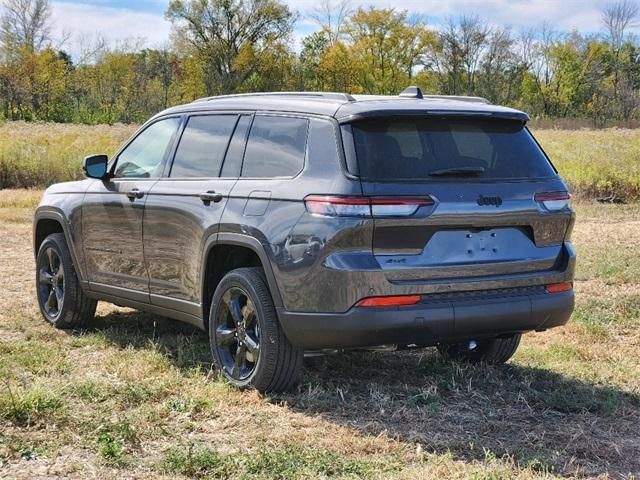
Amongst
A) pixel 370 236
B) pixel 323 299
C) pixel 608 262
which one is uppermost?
pixel 370 236

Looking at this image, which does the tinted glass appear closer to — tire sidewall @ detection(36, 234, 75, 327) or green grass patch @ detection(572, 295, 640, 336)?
tire sidewall @ detection(36, 234, 75, 327)

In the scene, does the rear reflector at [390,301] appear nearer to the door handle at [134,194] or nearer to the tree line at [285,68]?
the door handle at [134,194]

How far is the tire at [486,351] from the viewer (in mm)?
5805

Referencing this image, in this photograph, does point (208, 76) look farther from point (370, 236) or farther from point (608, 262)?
point (370, 236)

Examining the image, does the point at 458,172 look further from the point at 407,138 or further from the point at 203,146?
the point at 203,146

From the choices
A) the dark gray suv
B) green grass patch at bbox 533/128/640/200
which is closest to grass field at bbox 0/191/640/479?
the dark gray suv

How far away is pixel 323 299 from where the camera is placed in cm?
452

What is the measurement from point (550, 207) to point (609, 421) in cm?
122

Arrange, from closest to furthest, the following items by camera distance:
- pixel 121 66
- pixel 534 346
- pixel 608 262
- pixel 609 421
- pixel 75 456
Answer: pixel 75 456 → pixel 609 421 → pixel 534 346 → pixel 608 262 → pixel 121 66

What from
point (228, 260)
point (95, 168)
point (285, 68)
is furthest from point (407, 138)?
point (285, 68)

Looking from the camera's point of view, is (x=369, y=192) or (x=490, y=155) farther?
(x=490, y=155)

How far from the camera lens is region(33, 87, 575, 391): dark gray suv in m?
4.48

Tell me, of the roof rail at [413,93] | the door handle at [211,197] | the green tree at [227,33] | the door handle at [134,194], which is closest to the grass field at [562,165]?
the roof rail at [413,93]

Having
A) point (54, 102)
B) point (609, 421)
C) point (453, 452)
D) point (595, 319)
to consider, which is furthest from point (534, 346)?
point (54, 102)
